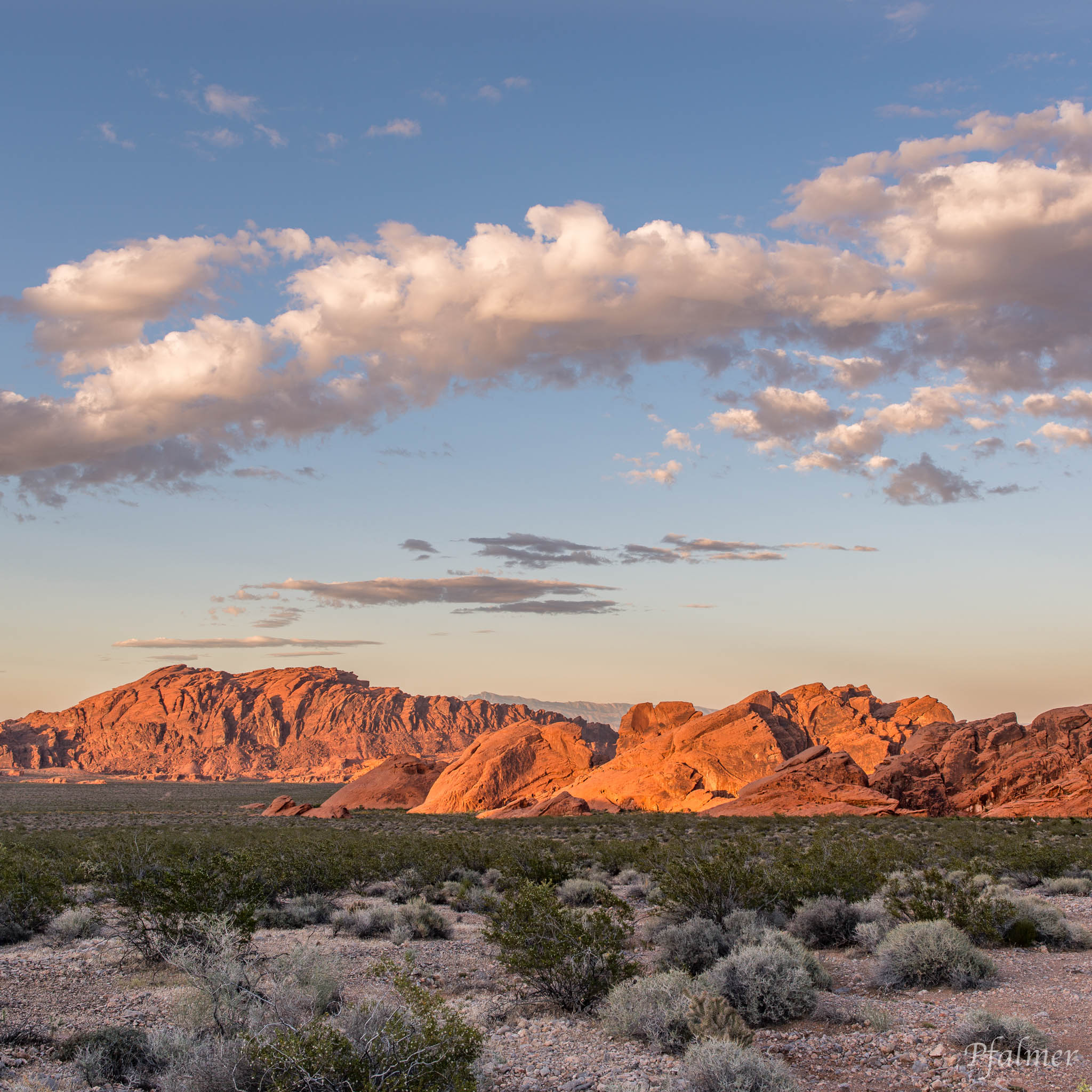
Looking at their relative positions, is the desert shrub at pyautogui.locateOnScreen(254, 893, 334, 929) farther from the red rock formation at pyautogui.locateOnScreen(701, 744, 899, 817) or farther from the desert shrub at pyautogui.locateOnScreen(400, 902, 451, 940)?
the red rock formation at pyautogui.locateOnScreen(701, 744, 899, 817)

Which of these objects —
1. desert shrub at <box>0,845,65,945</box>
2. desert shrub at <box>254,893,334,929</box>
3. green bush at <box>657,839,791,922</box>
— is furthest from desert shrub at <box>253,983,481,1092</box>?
desert shrub at <box>0,845,65,945</box>

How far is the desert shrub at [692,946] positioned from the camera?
10.3 m

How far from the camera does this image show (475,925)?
14.8 meters

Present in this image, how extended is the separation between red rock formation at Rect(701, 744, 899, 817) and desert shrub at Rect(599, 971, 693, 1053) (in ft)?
123

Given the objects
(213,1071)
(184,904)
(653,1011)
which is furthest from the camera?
(184,904)

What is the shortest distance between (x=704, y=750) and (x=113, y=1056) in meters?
53.2

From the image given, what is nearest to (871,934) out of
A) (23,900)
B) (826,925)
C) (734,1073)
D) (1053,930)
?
(826,925)

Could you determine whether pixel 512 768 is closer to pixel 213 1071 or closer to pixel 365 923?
pixel 365 923

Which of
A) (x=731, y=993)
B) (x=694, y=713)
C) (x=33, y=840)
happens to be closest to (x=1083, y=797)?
(x=694, y=713)

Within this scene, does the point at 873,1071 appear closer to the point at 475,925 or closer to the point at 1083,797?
the point at 475,925

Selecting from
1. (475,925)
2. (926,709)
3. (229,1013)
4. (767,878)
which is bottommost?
(926,709)

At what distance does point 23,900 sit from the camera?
43.4 ft

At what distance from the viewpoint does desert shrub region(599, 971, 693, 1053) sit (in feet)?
24.4

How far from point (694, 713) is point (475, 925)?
193 feet
